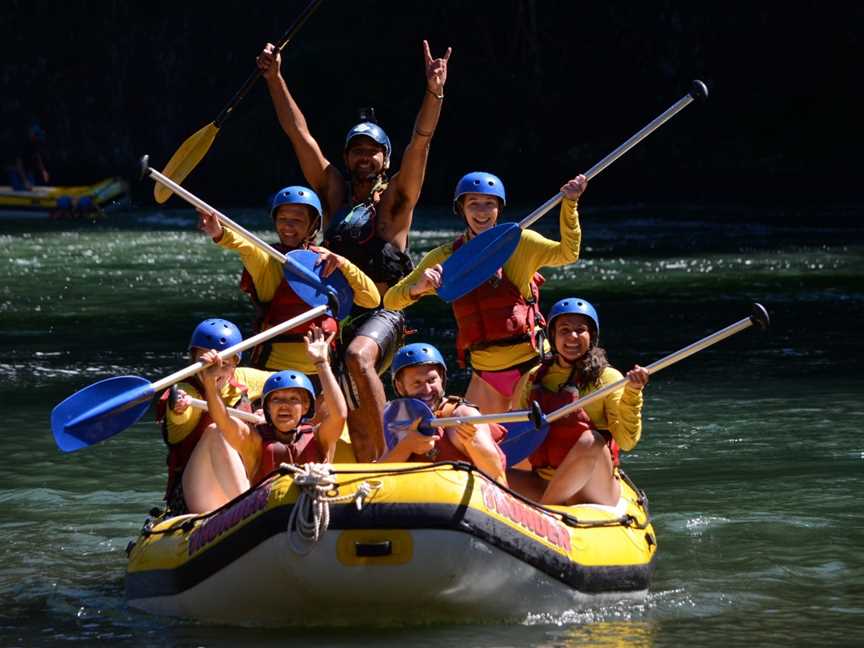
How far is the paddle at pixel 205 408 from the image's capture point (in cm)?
662

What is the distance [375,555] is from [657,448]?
4.32 metres

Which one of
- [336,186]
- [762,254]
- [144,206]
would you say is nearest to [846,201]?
[762,254]

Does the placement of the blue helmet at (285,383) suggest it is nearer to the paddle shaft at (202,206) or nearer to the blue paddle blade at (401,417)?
the blue paddle blade at (401,417)

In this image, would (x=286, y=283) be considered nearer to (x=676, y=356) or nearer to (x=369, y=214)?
(x=369, y=214)

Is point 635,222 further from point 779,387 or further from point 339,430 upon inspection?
point 339,430

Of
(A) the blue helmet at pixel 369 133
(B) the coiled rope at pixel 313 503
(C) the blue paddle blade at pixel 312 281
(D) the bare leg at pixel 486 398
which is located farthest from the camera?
(D) the bare leg at pixel 486 398

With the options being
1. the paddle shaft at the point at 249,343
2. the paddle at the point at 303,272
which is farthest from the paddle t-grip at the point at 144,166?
the paddle shaft at the point at 249,343

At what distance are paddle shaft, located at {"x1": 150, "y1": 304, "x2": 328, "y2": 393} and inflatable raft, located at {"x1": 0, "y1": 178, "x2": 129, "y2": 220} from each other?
2351 centimetres

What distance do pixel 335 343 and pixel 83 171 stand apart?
2900cm

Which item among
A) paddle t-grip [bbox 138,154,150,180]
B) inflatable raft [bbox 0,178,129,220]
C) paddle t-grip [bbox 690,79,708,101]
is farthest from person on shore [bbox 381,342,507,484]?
inflatable raft [bbox 0,178,129,220]

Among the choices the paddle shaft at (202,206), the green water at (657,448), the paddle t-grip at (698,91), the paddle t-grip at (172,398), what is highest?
the paddle t-grip at (698,91)

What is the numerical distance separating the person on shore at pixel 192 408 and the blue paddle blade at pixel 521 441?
987 mm

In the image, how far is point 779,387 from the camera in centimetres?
1181

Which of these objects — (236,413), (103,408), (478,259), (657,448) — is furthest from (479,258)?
(657,448)
